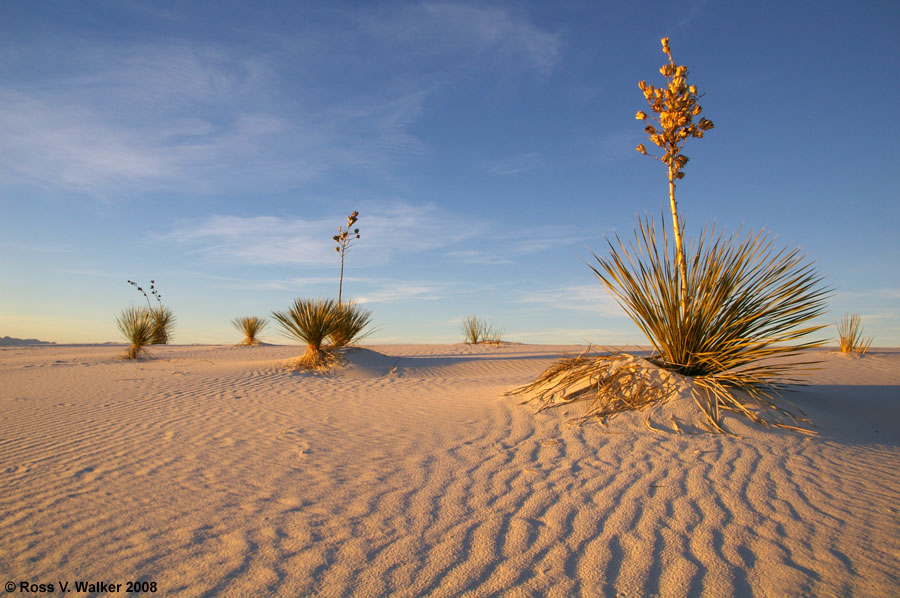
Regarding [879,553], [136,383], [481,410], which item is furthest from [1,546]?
→ [136,383]

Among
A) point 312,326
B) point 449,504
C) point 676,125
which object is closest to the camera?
point 449,504

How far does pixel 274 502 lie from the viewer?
11.2 ft

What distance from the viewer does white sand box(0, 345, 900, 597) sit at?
2551 mm

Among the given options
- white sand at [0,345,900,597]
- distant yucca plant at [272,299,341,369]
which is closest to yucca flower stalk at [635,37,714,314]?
white sand at [0,345,900,597]

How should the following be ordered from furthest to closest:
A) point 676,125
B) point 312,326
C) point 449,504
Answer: point 312,326 → point 676,125 → point 449,504

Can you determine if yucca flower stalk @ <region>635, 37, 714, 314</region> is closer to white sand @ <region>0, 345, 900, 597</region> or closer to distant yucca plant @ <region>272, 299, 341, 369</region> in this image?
white sand @ <region>0, 345, 900, 597</region>

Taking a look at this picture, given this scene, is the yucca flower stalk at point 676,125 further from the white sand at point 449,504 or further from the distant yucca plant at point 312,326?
the distant yucca plant at point 312,326

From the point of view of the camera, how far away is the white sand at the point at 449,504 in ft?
8.37

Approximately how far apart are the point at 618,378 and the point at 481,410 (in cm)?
163

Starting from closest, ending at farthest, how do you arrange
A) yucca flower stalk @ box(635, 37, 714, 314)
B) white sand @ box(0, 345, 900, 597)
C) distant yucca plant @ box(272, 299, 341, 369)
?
white sand @ box(0, 345, 900, 597) → yucca flower stalk @ box(635, 37, 714, 314) → distant yucca plant @ box(272, 299, 341, 369)

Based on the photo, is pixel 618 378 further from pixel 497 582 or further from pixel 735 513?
pixel 497 582

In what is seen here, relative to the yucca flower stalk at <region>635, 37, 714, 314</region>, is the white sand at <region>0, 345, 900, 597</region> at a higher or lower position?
lower

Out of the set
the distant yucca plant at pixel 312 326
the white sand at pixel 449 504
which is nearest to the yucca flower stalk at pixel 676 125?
the white sand at pixel 449 504

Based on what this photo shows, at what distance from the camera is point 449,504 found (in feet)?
11.0
